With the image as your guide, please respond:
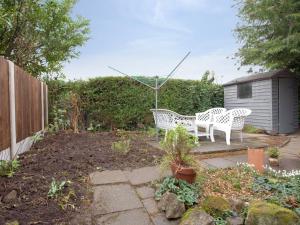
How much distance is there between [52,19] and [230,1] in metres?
7.05

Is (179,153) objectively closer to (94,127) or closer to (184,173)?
(184,173)

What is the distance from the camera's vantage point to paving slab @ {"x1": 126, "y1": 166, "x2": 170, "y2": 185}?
341 cm

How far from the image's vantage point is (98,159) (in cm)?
435

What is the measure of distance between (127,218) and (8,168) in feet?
6.66

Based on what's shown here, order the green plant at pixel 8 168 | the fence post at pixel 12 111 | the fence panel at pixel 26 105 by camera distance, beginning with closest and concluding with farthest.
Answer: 1. the green plant at pixel 8 168
2. the fence post at pixel 12 111
3. the fence panel at pixel 26 105

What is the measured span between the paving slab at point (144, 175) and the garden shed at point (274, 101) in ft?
21.7

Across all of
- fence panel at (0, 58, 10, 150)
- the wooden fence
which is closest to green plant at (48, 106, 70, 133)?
the wooden fence

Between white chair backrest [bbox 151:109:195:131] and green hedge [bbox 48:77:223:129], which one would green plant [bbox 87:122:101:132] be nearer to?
Result: green hedge [bbox 48:77:223:129]

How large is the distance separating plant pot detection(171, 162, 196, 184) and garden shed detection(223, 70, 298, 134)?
6.98 meters

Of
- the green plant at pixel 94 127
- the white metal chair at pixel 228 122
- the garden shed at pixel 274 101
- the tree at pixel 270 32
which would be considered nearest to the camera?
the white metal chair at pixel 228 122

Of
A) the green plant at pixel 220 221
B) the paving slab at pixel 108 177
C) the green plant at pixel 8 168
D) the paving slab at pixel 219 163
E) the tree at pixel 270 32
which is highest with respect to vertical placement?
the tree at pixel 270 32

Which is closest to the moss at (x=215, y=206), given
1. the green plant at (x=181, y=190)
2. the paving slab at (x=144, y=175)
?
the green plant at (x=181, y=190)

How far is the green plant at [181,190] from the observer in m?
2.71

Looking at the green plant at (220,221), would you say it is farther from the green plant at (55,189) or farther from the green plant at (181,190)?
the green plant at (55,189)
